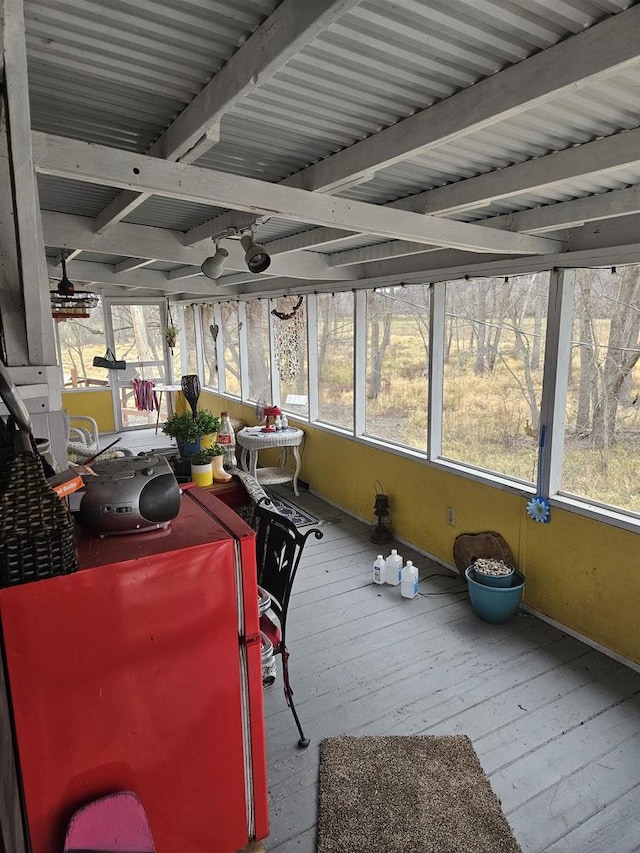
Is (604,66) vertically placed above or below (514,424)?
above

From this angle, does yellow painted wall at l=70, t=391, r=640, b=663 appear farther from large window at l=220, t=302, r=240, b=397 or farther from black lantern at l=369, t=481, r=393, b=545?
large window at l=220, t=302, r=240, b=397

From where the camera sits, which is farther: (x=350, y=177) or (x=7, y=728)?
(x=350, y=177)

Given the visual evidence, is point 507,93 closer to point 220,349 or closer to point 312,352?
point 312,352

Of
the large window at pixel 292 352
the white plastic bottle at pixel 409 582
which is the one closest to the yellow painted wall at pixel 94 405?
the large window at pixel 292 352

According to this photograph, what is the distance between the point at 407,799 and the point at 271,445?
375 centimetres

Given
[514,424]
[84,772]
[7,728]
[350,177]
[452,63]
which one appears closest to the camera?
[7,728]

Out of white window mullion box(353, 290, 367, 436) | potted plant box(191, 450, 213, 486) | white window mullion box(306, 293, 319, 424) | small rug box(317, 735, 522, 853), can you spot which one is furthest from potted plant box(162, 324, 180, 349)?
small rug box(317, 735, 522, 853)

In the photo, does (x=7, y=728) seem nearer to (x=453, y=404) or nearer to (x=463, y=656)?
(x=463, y=656)

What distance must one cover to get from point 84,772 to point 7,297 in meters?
1.37

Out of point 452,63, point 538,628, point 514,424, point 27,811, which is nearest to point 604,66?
point 452,63

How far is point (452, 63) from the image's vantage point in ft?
4.69

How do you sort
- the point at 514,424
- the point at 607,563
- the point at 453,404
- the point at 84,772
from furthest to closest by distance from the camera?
the point at 453,404 < the point at 514,424 < the point at 607,563 < the point at 84,772

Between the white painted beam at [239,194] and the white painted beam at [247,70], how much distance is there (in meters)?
0.10

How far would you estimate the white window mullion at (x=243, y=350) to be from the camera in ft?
23.2
